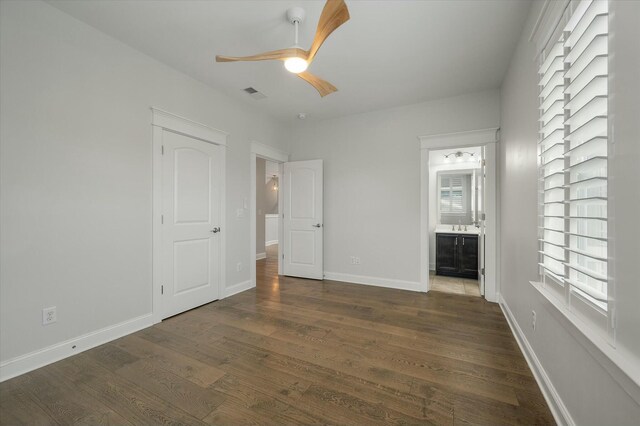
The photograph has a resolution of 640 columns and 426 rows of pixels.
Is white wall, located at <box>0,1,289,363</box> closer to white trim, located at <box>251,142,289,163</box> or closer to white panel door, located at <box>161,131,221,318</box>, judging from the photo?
white panel door, located at <box>161,131,221,318</box>

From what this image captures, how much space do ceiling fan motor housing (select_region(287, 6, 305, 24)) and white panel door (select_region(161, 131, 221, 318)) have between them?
184cm

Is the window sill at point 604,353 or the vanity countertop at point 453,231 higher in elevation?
the vanity countertop at point 453,231

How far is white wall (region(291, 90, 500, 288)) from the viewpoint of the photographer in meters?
3.94

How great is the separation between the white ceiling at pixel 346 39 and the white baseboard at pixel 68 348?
9.03 feet

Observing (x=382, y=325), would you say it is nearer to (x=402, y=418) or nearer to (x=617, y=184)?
(x=402, y=418)

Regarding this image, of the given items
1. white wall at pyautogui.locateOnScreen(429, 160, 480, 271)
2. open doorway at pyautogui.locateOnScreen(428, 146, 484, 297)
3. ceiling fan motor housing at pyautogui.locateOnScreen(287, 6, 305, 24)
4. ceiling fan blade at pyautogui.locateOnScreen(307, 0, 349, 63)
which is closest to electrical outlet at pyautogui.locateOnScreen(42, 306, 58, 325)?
ceiling fan blade at pyautogui.locateOnScreen(307, 0, 349, 63)

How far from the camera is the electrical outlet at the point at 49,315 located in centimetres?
214

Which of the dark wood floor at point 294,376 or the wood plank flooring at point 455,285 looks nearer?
the dark wood floor at point 294,376

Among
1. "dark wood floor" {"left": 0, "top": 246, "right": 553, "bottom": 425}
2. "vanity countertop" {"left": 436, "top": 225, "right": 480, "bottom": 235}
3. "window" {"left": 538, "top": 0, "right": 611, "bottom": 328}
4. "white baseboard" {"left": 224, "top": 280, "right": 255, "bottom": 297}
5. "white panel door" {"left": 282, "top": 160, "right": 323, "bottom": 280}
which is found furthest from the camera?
"vanity countertop" {"left": 436, "top": 225, "right": 480, "bottom": 235}

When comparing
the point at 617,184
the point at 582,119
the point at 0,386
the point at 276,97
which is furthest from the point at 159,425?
the point at 276,97

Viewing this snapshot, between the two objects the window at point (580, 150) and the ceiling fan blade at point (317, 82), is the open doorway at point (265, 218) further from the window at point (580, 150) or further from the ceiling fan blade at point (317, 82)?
the window at point (580, 150)

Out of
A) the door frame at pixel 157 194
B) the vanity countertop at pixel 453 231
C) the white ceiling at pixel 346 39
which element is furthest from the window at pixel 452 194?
the door frame at pixel 157 194

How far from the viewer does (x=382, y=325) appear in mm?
2840

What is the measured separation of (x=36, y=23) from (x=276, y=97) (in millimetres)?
2406
